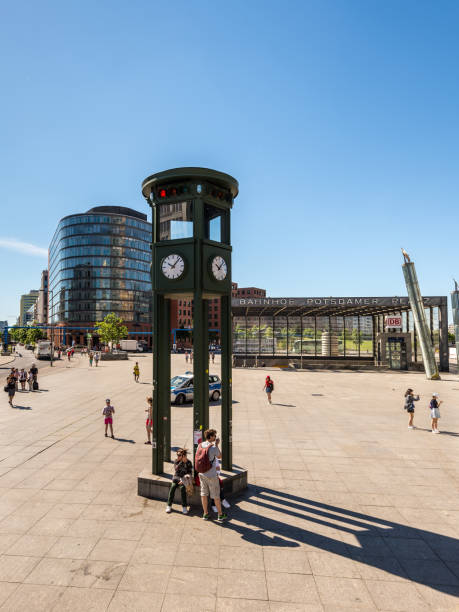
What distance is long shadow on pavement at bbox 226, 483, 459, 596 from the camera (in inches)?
243

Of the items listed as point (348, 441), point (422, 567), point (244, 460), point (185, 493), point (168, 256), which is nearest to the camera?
point (422, 567)

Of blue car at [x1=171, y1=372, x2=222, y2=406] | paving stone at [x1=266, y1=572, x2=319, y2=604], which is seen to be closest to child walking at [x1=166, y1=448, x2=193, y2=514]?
paving stone at [x1=266, y1=572, x2=319, y2=604]

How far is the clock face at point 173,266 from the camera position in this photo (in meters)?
8.98

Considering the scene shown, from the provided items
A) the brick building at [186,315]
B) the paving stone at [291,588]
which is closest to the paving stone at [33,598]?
the paving stone at [291,588]

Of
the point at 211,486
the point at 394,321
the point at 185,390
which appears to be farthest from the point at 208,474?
the point at 394,321

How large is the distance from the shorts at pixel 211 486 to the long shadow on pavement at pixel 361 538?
2.09 feet

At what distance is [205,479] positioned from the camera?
775 centimetres

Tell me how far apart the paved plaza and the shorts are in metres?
0.58

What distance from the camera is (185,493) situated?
323 inches

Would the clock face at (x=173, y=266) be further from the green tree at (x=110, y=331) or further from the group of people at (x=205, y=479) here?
the green tree at (x=110, y=331)

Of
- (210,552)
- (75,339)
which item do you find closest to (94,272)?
(75,339)

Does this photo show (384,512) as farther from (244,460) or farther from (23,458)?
(23,458)

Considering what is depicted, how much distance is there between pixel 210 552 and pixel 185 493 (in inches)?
69.5

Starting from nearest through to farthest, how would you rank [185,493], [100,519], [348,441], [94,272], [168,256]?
[100,519], [185,493], [168,256], [348,441], [94,272]
